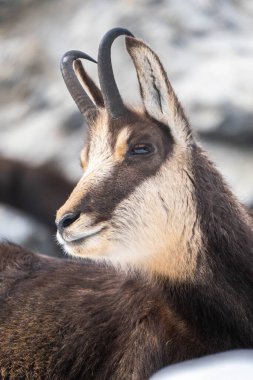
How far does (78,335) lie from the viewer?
4930 millimetres

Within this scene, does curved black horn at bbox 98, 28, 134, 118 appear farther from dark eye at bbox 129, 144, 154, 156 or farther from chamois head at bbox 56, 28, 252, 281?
dark eye at bbox 129, 144, 154, 156

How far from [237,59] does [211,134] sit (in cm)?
86

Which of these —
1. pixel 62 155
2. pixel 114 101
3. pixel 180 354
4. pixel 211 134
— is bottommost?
pixel 62 155

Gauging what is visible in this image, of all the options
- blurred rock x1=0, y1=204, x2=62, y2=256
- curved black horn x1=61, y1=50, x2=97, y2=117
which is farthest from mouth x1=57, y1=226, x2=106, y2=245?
blurred rock x1=0, y1=204, x2=62, y2=256

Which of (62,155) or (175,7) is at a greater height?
(175,7)

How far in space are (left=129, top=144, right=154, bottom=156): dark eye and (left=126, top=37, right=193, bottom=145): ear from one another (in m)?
0.14

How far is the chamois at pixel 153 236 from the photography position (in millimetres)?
4527

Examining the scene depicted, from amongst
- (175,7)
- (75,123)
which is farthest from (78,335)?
(175,7)

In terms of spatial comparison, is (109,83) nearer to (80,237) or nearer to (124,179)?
(124,179)

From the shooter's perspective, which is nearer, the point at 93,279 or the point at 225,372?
the point at 225,372

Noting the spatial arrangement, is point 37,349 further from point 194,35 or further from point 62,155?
point 194,35

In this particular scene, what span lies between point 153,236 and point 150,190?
0.22 meters

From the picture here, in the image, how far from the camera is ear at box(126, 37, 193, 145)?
456 centimetres

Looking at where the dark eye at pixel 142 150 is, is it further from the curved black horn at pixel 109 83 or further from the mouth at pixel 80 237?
the mouth at pixel 80 237
